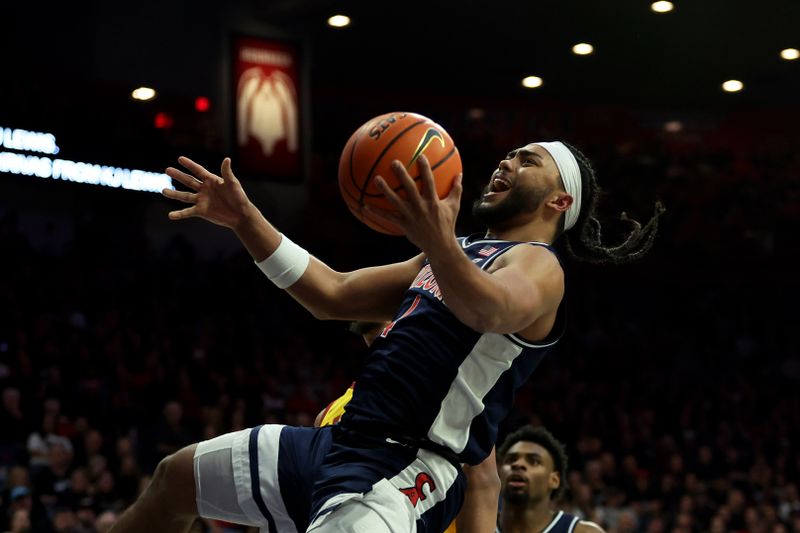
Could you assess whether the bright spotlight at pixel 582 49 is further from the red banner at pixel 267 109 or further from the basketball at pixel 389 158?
the basketball at pixel 389 158

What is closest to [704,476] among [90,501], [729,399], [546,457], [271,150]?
[729,399]

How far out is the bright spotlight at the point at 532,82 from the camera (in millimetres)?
15693

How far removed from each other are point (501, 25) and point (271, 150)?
3158 mm

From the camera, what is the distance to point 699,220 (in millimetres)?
16641

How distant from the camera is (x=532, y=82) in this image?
52.1ft

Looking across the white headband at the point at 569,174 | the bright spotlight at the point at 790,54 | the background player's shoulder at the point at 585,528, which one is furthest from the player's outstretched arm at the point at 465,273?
the bright spotlight at the point at 790,54

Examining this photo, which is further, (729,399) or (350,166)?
(729,399)

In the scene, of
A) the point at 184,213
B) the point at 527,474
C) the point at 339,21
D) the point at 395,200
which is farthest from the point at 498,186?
the point at 339,21

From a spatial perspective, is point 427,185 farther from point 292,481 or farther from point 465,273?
point 292,481

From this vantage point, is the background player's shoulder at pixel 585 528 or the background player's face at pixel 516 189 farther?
the background player's shoulder at pixel 585 528

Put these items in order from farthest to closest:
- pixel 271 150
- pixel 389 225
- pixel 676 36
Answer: pixel 676 36, pixel 271 150, pixel 389 225

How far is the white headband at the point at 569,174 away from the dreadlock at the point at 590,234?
3cm

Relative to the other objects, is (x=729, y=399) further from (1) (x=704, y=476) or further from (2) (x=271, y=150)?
(2) (x=271, y=150)

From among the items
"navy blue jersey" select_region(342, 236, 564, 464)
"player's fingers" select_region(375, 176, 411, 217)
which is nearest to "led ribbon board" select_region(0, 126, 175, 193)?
"navy blue jersey" select_region(342, 236, 564, 464)
